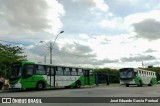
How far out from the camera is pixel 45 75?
116ft

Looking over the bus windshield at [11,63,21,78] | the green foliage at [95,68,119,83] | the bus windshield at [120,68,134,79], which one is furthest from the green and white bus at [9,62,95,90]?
the green foliage at [95,68,119,83]

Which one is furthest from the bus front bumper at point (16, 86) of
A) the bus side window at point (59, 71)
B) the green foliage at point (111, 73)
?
the green foliage at point (111, 73)

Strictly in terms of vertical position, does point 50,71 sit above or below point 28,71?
above

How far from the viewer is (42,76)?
3462 centimetres

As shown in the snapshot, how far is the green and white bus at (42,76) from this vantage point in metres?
32.5

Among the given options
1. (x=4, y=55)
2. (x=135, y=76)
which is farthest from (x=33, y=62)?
(x=4, y=55)

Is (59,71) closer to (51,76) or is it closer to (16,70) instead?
(51,76)

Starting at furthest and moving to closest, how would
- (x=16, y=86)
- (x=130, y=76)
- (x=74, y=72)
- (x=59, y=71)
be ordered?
(x=130, y=76) → (x=74, y=72) → (x=59, y=71) → (x=16, y=86)

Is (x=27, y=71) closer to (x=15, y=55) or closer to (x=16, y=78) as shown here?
(x=16, y=78)

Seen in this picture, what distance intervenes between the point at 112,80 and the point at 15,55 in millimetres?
25184

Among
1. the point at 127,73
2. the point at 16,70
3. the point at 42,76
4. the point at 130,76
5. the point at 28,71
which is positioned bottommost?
the point at 42,76

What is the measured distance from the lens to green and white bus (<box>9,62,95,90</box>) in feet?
107

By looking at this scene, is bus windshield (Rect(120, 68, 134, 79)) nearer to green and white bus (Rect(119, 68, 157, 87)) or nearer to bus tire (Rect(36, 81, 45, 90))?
green and white bus (Rect(119, 68, 157, 87))

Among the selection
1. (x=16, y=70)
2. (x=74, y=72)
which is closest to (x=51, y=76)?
(x=16, y=70)
